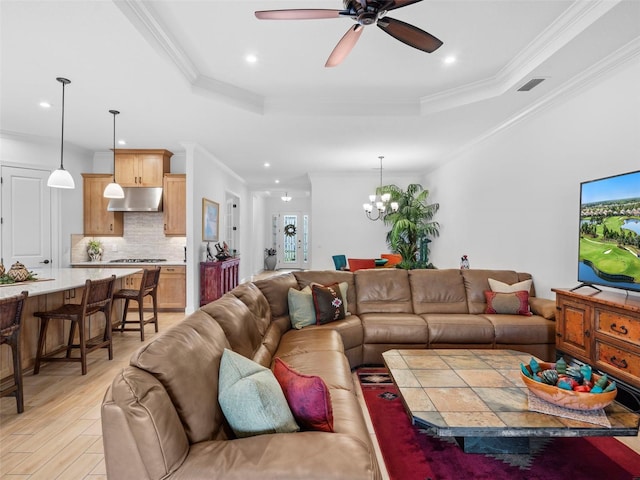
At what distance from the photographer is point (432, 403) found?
199 centimetres

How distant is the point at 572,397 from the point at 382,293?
232cm

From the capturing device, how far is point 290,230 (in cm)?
1396

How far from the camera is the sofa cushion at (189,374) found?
1.31 m

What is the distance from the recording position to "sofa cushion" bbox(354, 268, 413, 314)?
158 inches

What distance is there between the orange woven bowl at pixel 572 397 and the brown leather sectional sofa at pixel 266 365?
1014mm

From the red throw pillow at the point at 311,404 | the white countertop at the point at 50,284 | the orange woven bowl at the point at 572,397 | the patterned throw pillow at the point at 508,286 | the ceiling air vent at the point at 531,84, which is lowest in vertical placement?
the orange woven bowl at the point at 572,397

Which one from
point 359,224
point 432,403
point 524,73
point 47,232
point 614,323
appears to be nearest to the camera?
point 432,403

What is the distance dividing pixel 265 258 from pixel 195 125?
889 centimetres

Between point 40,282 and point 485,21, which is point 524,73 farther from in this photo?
point 40,282

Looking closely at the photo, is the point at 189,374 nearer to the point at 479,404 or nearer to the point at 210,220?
the point at 479,404

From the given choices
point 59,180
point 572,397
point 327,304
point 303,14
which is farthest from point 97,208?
point 572,397

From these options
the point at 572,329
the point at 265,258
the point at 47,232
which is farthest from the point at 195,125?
the point at 265,258

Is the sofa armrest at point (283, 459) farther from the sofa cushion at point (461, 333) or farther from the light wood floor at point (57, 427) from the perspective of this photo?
the sofa cushion at point (461, 333)

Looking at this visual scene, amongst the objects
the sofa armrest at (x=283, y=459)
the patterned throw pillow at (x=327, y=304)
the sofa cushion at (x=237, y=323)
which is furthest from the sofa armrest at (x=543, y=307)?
the sofa armrest at (x=283, y=459)
